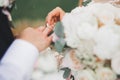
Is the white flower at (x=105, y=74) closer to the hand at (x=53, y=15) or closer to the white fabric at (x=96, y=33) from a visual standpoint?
the white fabric at (x=96, y=33)

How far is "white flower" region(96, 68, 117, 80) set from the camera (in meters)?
0.80

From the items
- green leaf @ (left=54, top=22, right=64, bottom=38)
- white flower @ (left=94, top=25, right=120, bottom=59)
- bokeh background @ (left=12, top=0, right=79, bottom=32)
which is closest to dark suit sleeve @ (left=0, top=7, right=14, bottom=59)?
bokeh background @ (left=12, top=0, right=79, bottom=32)

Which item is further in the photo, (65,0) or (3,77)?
(65,0)

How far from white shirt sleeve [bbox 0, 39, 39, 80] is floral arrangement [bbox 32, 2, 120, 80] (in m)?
0.04

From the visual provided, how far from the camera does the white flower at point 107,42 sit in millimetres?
771

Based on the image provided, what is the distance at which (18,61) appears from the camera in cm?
77

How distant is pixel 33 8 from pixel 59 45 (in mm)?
125

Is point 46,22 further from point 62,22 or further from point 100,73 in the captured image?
point 100,73

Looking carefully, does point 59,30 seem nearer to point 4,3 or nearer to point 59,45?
point 59,45

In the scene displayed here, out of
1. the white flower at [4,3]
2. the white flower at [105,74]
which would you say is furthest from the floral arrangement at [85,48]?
the white flower at [4,3]

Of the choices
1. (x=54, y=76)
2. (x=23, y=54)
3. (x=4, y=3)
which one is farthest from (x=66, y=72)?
(x=4, y=3)

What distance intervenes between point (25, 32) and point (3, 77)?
152 millimetres

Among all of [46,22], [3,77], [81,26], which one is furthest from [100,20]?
[3,77]

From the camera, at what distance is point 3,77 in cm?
75
